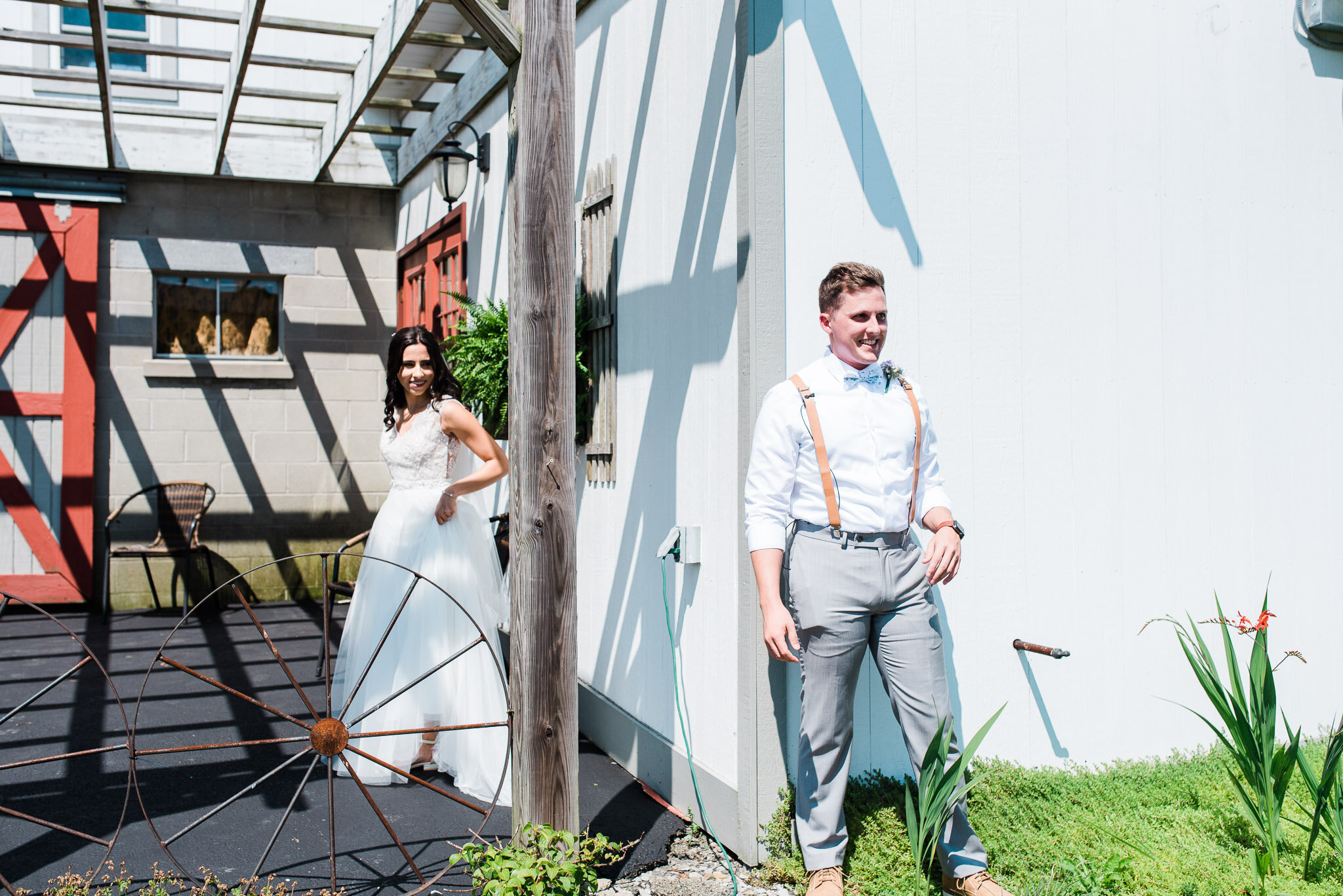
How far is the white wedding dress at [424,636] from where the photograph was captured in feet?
12.1

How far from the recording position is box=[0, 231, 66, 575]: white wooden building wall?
684 centimetres

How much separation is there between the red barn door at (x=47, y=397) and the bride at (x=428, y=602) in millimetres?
4142

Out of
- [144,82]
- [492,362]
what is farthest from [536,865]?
[144,82]

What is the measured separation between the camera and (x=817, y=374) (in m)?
2.67

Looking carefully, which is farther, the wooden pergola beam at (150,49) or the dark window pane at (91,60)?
the dark window pane at (91,60)

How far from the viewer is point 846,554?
8.54 ft

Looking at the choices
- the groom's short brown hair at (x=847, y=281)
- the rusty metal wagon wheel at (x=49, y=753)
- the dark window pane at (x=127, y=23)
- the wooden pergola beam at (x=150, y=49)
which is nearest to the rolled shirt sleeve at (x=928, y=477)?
the groom's short brown hair at (x=847, y=281)

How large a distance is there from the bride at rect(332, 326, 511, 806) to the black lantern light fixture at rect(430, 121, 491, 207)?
1.90 meters

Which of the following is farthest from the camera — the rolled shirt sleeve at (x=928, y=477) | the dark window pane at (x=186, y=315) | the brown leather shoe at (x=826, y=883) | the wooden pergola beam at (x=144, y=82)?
the dark window pane at (x=186, y=315)

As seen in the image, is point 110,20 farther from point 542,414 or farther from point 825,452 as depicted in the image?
point 825,452

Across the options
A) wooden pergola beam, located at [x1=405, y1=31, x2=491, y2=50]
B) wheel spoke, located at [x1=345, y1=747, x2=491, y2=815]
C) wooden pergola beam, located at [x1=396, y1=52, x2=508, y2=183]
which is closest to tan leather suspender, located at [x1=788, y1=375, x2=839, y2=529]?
wheel spoke, located at [x1=345, y1=747, x2=491, y2=815]

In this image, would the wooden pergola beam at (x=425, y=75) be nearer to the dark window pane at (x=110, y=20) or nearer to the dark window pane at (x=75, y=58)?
the dark window pane at (x=110, y=20)

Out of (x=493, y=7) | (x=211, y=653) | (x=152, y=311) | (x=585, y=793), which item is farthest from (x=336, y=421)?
(x=493, y=7)

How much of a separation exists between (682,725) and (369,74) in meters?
3.81
